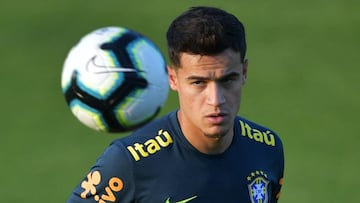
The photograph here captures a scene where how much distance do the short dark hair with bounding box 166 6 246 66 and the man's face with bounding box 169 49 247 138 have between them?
43 mm

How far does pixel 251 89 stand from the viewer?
44.4 ft

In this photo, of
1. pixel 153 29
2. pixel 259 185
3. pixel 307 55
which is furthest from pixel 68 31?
pixel 259 185

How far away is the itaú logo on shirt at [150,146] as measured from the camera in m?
6.47

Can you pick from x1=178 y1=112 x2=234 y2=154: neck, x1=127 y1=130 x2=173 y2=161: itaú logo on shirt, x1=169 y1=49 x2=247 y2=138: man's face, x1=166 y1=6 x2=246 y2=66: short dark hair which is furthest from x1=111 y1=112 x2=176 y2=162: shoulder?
x1=166 y1=6 x2=246 y2=66: short dark hair

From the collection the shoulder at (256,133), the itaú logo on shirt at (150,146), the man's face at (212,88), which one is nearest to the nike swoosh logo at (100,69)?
the shoulder at (256,133)

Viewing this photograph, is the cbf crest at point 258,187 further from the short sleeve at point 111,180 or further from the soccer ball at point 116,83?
the soccer ball at point 116,83

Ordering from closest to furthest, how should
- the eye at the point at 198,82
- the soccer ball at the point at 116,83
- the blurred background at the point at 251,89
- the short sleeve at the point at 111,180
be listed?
the eye at the point at 198,82 < the short sleeve at the point at 111,180 < the soccer ball at the point at 116,83 < the blurred background at the point at 251,89

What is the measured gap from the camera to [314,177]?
11.6 meters

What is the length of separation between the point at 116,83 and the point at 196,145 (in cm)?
281

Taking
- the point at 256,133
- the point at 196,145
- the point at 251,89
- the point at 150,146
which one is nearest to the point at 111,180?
the point at 150,146

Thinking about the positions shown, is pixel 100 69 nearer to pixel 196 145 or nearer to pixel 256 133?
pixel 256 133

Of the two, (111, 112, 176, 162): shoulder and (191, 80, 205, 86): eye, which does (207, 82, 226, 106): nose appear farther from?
(111, 112, 176, 162): shoulder

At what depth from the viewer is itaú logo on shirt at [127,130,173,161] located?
21.2ft

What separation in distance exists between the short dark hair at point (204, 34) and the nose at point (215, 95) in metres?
0.20
